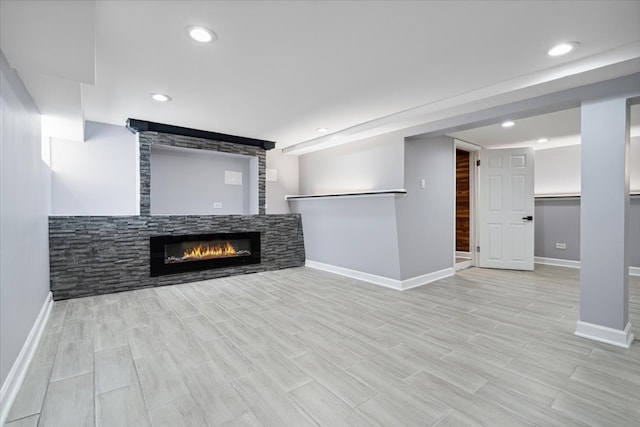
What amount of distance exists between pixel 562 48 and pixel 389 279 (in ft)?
9.96

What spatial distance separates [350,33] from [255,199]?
3799mm

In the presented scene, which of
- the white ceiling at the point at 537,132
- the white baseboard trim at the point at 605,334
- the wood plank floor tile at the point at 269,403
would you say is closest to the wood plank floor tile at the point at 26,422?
the wood plank floor tile at the point at 269,403

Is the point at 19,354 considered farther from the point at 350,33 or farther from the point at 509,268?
the point at 509,268

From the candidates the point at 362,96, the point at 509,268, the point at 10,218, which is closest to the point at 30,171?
the point at 10,218

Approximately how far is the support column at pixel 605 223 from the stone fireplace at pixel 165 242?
165 inches

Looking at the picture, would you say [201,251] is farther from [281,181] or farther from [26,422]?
[26,422]

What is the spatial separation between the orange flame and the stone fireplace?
0.6 inches

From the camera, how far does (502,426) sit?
4.83 feet

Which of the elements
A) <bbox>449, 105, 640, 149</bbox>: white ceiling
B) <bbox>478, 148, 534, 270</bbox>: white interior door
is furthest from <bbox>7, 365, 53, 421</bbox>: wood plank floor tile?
<bbox>478, 148, 534, 270</bbox>: white interior door

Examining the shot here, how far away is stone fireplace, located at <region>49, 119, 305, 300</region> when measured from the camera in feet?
11.8

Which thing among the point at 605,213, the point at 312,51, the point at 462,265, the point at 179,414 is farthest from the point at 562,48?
the point at 462,265

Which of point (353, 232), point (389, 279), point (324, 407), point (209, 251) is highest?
point (353, 232)

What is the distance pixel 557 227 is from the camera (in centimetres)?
575

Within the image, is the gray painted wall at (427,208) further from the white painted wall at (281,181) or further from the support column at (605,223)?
the white painted wall at (281,181)
